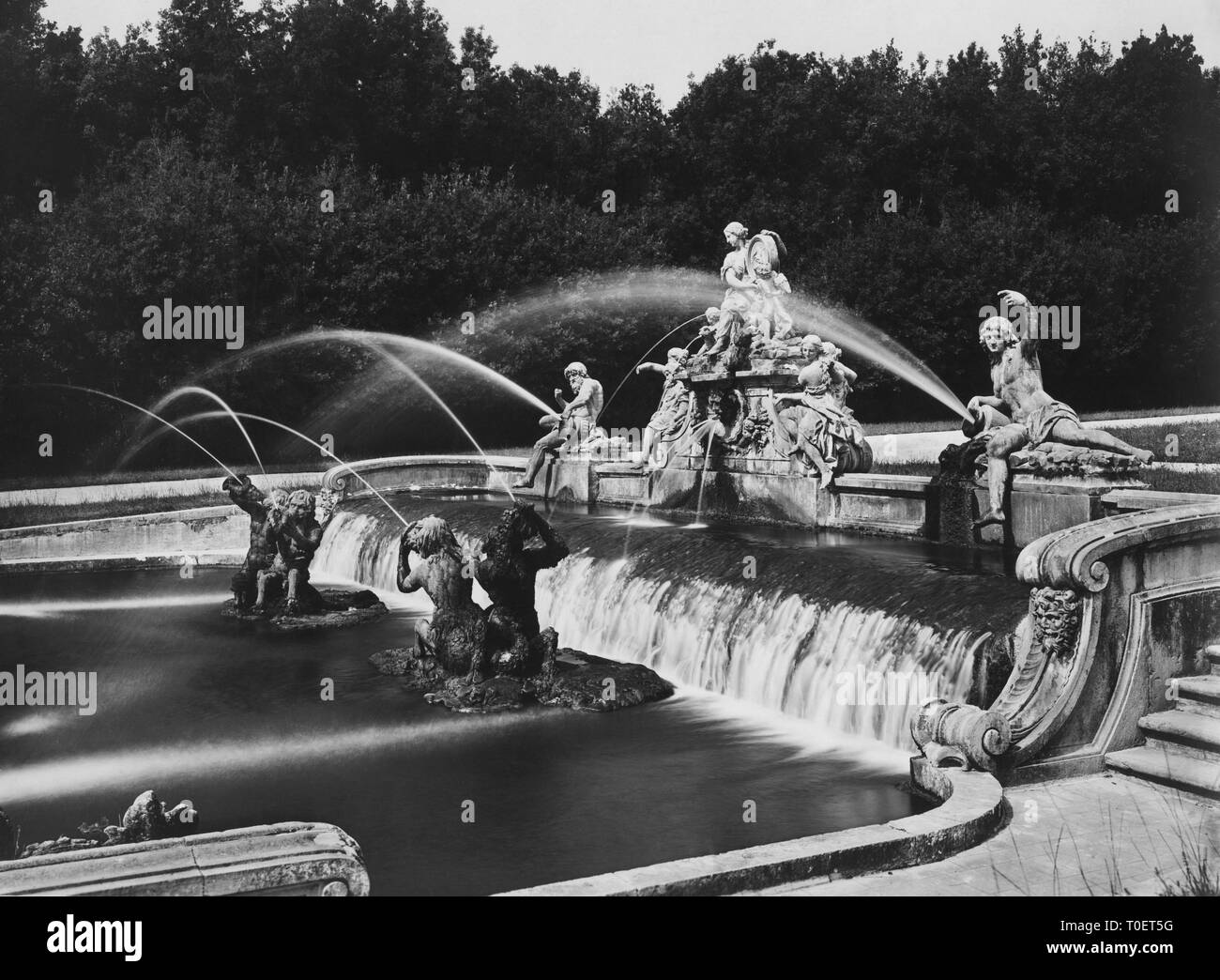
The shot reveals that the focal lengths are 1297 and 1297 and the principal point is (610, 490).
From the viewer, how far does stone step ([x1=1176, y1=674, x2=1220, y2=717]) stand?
8.09 m

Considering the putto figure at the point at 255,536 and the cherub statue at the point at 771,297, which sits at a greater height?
the cherub statue at the point at 771,297

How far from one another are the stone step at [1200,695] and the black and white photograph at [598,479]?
3 centimetres

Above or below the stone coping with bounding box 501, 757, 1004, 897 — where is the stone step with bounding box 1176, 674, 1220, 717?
above

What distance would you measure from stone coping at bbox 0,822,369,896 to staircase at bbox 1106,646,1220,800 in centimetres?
484

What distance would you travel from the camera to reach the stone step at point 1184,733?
780cm

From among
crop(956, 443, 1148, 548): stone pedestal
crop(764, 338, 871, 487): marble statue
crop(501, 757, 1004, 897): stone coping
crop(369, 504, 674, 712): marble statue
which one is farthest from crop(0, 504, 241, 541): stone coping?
crop(501, 757, 1004, 897): stone coping

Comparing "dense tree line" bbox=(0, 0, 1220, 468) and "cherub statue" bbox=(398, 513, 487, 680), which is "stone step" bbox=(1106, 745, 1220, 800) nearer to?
"cherub statue" bbox=(398, 513, 487, 680)

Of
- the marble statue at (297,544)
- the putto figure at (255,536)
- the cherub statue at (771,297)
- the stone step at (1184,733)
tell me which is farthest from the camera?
the cherub statue at (771,297)

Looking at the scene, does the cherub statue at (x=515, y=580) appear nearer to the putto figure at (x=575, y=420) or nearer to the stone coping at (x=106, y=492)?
the putto figure at (x=575, y=420)

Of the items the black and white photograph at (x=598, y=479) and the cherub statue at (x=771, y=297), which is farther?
the cherub statue at (x=771, y=297)

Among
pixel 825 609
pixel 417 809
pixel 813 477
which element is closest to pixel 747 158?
pixel 813 477

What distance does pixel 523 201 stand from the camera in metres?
39.8

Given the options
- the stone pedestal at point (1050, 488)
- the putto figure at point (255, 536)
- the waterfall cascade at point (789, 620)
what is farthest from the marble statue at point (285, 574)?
the stone pedestal at point (1050, 488)
